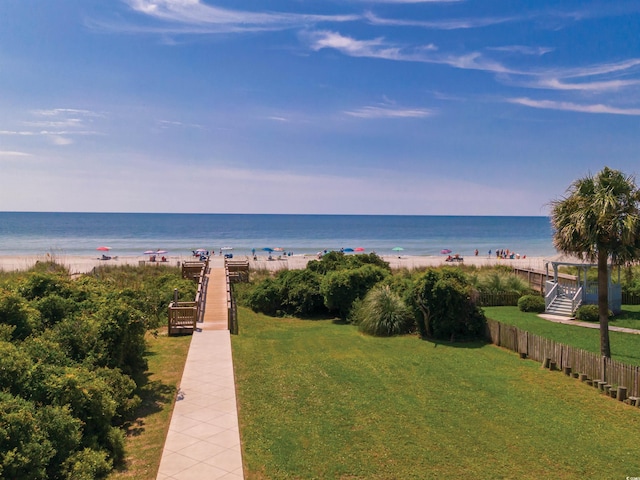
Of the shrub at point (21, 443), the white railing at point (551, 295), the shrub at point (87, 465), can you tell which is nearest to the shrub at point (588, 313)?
the white railing at point (551, 295)

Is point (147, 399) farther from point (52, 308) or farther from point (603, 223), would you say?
point (603, 223)

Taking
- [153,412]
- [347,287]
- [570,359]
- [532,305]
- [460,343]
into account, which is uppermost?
[347,287]

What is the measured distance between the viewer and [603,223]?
47.6 feet

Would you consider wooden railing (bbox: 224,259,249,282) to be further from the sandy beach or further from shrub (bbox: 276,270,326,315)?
shrub (bbox: 276,270,326,315)

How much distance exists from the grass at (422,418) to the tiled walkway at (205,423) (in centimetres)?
37

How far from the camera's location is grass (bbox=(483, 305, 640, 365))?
16.6 meters

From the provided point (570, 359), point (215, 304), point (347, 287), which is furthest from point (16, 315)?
point (347, 287)

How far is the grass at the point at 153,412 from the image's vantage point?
848cm

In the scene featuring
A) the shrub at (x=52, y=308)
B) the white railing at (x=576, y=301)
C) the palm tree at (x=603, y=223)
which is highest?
the palm tree at (x=603, y=223)

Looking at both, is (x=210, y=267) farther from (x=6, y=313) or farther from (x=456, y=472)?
(x=456, y=472)

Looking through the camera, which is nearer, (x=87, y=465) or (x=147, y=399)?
(x=87, y=465)

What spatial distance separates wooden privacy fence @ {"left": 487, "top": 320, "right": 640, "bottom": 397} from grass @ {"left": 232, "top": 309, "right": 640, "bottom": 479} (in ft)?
1.66

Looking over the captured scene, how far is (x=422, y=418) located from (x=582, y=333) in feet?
39.7

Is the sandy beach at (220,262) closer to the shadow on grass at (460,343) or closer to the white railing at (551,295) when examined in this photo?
the white railing at (551,295)
